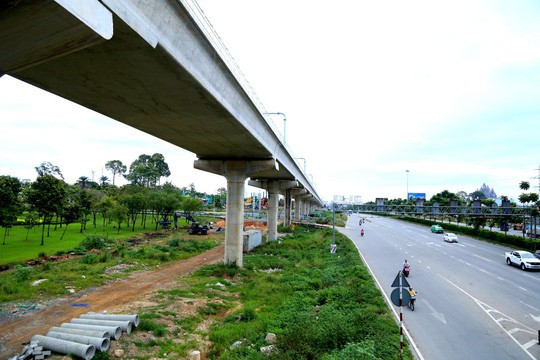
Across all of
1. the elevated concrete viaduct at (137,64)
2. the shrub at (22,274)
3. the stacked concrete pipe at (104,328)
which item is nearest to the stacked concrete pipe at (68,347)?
the stacked concrete pipe at (104,328)

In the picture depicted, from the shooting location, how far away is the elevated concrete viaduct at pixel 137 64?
498 cm

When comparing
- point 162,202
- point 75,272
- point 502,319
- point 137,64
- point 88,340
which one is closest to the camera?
point 137,64

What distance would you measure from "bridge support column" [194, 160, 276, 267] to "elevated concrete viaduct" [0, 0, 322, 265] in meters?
6.86

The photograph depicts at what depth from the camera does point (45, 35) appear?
510 cm

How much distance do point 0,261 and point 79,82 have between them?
23.2 metres

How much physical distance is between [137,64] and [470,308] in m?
18.0

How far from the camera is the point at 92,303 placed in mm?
15766

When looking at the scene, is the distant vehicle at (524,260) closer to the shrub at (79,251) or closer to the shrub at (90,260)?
the shrub at (90,260)

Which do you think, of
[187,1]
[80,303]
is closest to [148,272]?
[80,303]

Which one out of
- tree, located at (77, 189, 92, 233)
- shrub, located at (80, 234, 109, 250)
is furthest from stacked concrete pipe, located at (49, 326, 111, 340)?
tree, located at (77, 189, 92, 233)

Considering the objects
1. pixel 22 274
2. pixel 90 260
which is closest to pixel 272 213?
pixel 90 260

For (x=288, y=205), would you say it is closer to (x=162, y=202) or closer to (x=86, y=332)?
(x=162, y=202)

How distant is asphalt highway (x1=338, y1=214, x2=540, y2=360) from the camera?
1145 centimetres

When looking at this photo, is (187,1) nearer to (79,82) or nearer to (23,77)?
(79,82)
